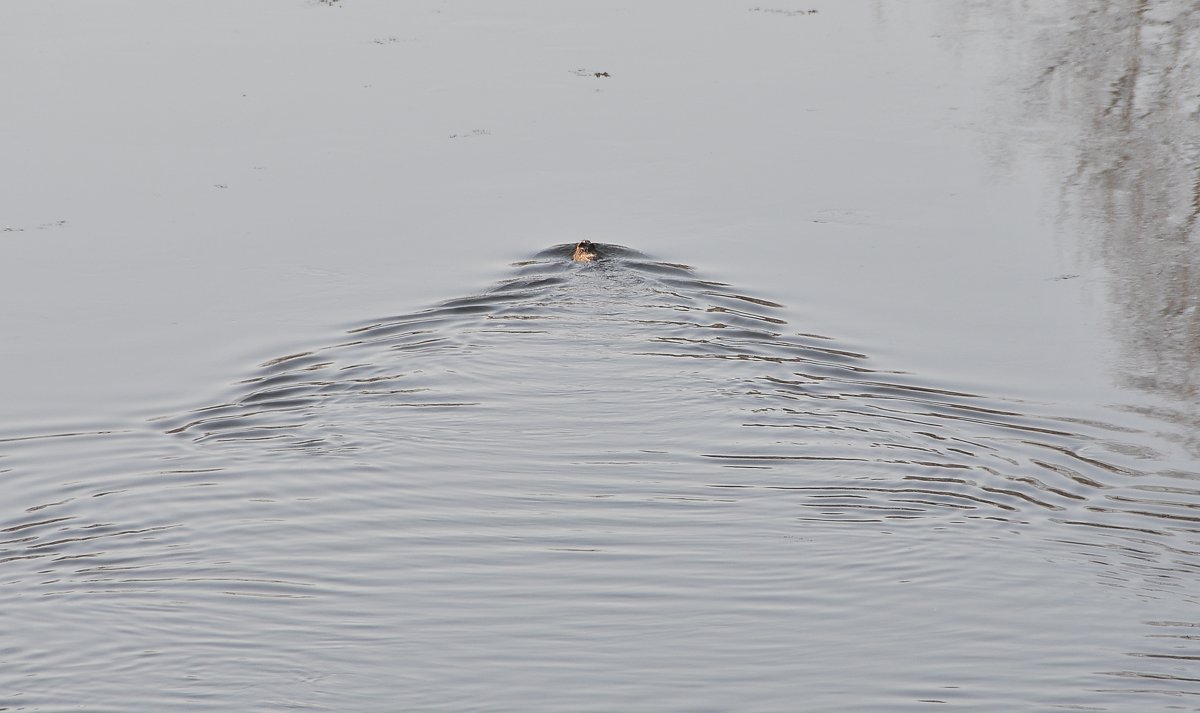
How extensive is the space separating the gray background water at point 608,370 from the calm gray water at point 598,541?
24mm

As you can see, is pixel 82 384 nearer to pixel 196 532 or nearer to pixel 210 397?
pixel 210 397

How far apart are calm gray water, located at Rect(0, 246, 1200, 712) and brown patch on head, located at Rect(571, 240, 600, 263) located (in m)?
0.96

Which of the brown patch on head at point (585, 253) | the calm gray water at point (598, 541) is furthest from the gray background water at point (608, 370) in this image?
the brown patch on head at point (585, 253)

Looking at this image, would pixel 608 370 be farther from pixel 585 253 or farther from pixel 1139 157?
pixel 1139 157

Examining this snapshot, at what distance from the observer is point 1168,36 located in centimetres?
1266

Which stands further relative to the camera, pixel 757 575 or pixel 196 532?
pixel 196 532

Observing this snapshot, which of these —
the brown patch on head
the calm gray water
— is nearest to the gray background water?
the calm gray water

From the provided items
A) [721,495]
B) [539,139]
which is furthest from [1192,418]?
[539,139]

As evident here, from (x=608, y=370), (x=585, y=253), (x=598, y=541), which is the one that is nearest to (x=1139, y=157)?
(x=585, y=253)

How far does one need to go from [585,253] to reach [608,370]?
59.1 inches

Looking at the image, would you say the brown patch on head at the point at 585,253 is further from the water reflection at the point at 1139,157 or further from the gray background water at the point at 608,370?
the water reflection at the point at 1139,157

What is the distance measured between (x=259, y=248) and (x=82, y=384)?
2.04 meters

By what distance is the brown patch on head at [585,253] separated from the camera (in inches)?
366

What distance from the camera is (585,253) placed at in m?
9.31
